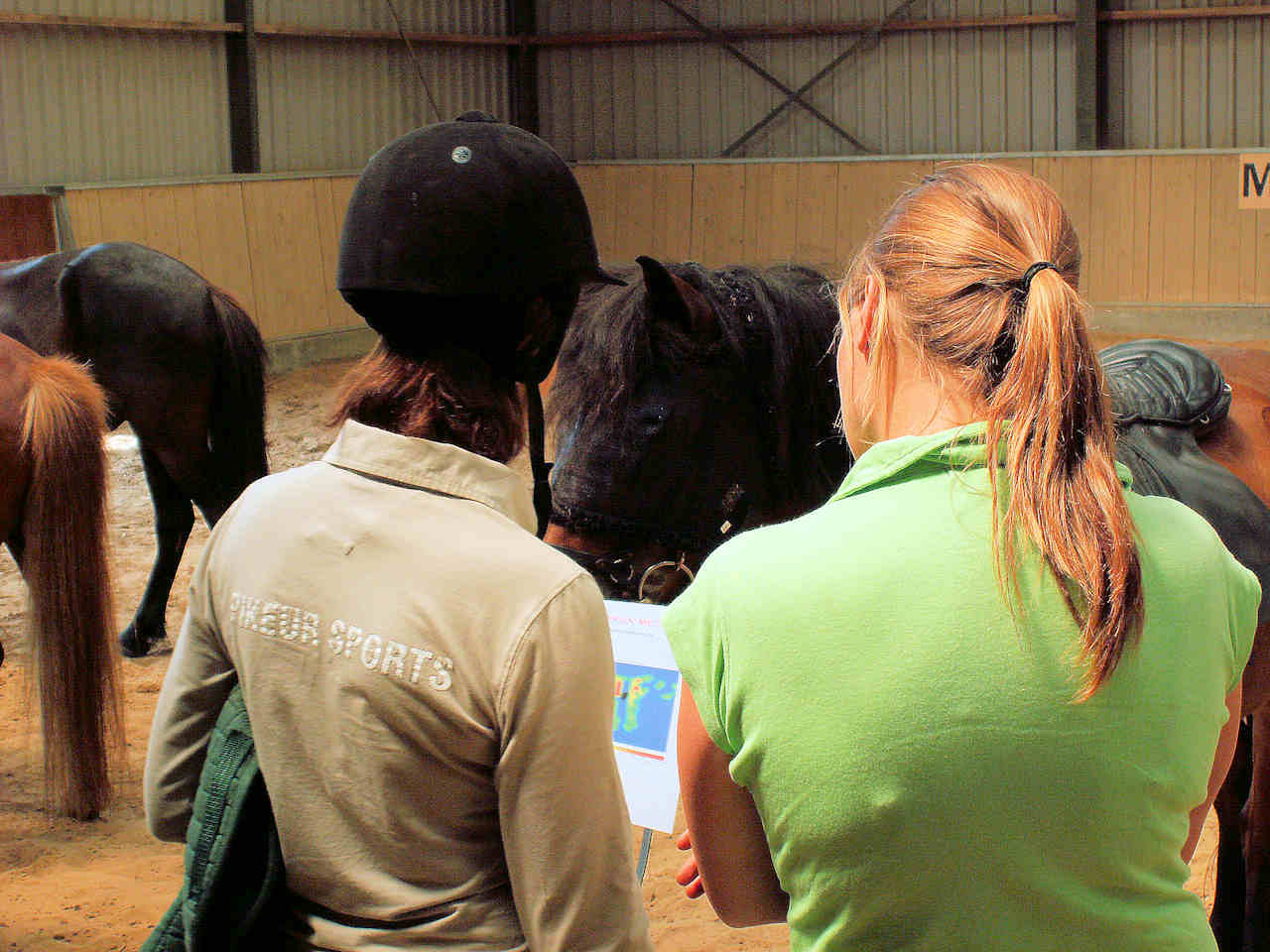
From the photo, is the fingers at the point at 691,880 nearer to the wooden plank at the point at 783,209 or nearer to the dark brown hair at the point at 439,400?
the dark brown hair at the point at 439,400

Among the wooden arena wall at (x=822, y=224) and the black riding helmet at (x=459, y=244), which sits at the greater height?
the wooden arena wall at (x=822, y=224)

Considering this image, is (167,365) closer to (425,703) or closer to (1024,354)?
(425,703)

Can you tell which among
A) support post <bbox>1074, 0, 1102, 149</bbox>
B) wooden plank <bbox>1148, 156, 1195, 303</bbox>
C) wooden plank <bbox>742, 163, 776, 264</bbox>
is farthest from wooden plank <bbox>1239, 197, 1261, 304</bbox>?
wooden plank <bbox>742, 163, 776, 264</bbox>

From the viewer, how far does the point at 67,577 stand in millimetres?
2990

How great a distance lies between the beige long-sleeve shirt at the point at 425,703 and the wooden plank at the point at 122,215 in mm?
8350

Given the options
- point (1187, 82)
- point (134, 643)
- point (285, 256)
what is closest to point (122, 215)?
point (285, 256)

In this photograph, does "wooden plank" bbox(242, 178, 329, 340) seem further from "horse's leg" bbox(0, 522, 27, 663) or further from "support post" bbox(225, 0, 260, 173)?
"horse's leg" bbox(0, 522, 27, 663)

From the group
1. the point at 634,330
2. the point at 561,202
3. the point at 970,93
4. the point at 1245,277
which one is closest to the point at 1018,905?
the point at 561,202

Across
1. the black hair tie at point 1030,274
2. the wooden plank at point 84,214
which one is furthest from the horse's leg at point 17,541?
the wooden plank at point 84,214

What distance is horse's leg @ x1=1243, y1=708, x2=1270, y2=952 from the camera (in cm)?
242

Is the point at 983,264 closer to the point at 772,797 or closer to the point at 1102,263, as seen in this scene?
the point at 772,797

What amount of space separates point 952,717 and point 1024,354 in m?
0.28

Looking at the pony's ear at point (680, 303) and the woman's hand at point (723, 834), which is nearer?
the woman's hand at point (723, 834)

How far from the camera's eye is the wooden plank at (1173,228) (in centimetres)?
980
